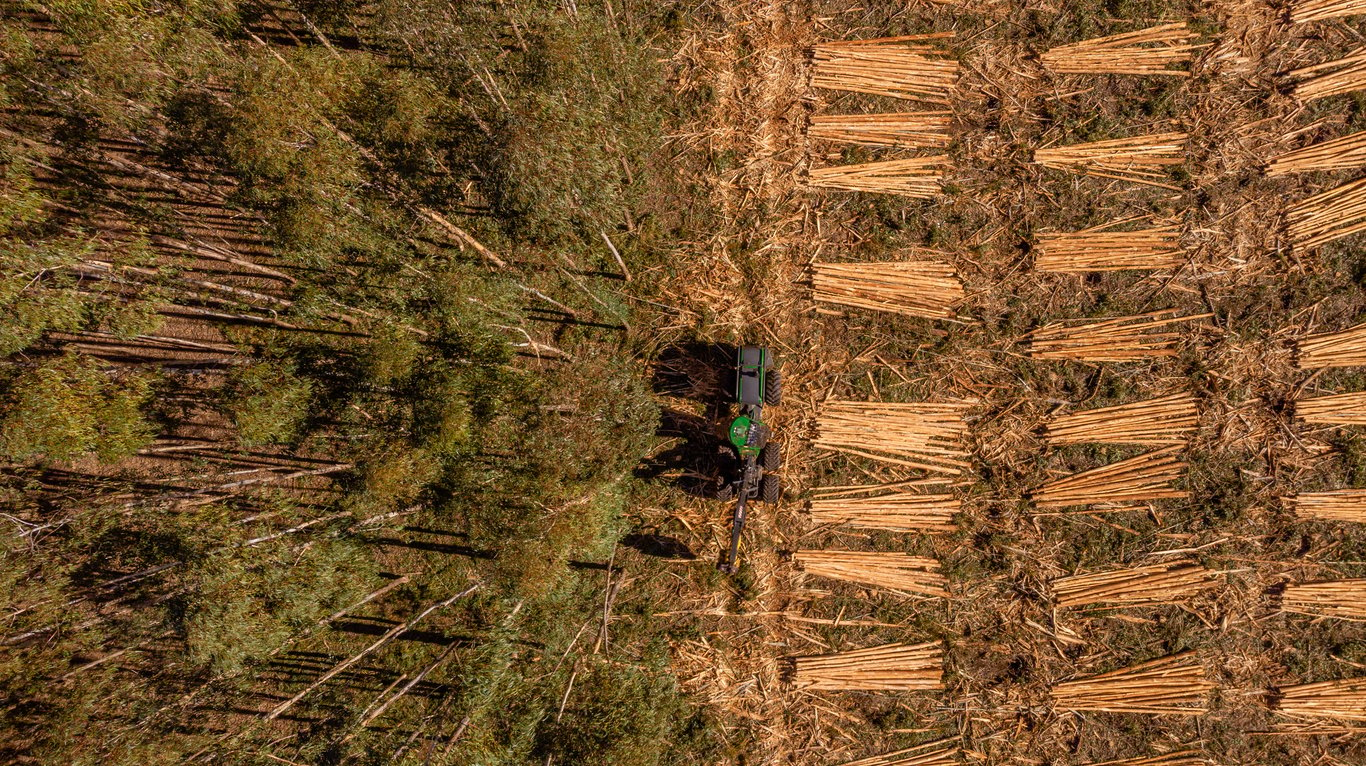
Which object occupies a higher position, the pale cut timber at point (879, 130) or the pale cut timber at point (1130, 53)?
the pale cut timber at point (1130, 53)

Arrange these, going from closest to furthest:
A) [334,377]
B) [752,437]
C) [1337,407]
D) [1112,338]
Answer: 1. [752,437]
2. [334,377]
3. [1337,407]
4. [1112,338]

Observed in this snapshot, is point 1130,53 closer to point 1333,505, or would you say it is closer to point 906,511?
point 1333,505

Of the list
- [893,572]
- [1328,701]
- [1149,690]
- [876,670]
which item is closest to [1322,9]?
[1328,701]

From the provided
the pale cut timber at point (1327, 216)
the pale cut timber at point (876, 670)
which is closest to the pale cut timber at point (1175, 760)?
the pale cut timber at point (876, 670)

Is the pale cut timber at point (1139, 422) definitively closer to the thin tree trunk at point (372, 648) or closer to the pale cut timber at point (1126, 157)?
the pale cut timber at point (1126, 157)

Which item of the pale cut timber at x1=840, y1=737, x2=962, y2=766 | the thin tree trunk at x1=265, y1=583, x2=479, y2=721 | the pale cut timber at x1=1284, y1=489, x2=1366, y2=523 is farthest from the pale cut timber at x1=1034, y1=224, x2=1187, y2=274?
the thin tree trunk at x1=265, y1=583, x2=479, y2=721

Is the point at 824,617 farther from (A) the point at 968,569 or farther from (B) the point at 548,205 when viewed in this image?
(B) the point at 548,205

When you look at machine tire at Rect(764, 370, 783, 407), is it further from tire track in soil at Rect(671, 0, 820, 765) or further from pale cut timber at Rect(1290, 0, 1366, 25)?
pale cut timber at Rect(1290, 0, 1366, 25)
